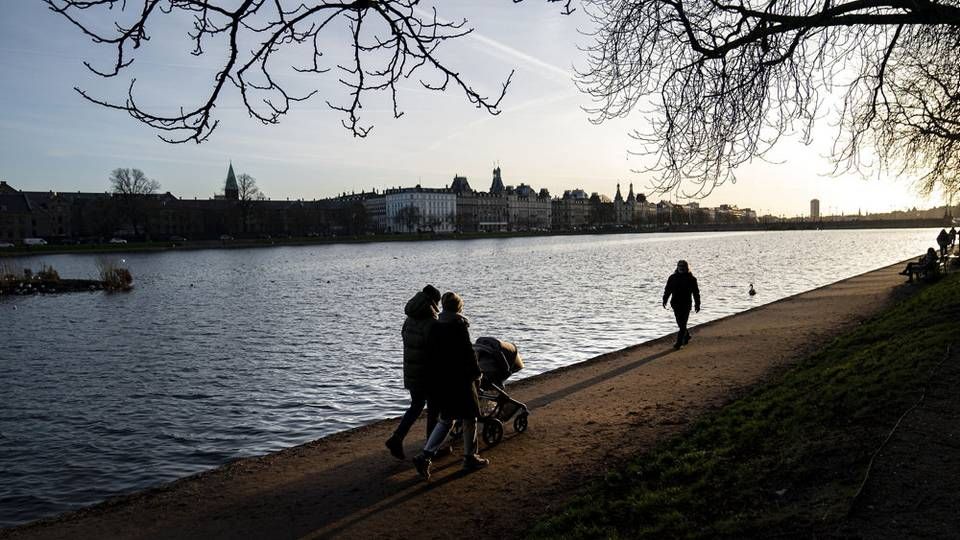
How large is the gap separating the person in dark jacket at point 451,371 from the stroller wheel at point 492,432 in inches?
45.5

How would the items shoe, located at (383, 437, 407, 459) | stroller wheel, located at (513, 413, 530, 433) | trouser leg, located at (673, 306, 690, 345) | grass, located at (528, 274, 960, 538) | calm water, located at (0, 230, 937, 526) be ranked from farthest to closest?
trouser leg, located at (673, 306, 690, 345) < calm water, located at (0, 230, 937, 526) < stroller wheel, located at (513, 413, 530, 433) < shoe, located at (383, 437, 407, 459) < grass, located at (528, 274, 960, 538)

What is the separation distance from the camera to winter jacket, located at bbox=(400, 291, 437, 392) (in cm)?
795

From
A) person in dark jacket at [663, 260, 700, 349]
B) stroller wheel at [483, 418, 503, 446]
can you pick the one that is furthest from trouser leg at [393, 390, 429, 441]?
person in dark jacket at [663, 260, 700, 349]

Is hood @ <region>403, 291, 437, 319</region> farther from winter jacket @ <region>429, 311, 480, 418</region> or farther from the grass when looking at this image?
the grass

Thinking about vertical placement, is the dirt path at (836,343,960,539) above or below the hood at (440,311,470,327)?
below

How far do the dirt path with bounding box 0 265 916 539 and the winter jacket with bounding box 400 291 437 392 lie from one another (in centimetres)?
123

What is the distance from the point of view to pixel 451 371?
7.71m

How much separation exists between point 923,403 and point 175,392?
14.7m

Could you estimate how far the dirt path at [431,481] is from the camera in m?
7.03

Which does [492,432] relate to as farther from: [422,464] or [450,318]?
[450,318]

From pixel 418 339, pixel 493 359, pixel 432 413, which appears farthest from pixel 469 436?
pixel 418 339

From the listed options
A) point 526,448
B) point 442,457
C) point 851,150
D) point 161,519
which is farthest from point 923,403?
point 161,519

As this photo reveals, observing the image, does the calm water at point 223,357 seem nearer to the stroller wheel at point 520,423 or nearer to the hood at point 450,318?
the stroller wheel at point 520,423

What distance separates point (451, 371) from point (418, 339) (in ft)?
1.96
